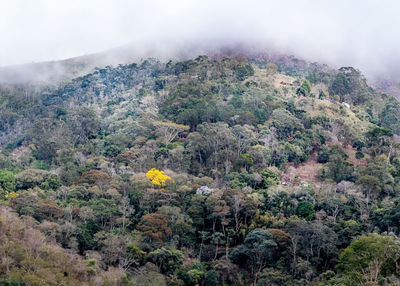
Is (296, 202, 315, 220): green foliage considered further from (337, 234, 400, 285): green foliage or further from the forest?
(337, 234, 400, 285): green foliage

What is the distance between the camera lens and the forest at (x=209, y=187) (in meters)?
26.9

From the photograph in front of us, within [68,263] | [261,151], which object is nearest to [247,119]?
[261,151]

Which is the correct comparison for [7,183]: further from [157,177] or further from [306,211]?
[306,211]

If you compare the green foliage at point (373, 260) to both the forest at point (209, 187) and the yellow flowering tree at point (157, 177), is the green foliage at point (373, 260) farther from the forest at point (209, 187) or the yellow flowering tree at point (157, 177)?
the yellow flowering tree at point (157, 177)

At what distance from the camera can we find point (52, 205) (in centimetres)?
3161

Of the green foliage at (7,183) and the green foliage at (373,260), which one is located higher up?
the green foliage at (7,183)

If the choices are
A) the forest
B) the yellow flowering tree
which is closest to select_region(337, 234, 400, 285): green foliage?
the forest

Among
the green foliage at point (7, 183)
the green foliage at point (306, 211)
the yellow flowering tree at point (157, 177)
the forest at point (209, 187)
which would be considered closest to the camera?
the forest at point (209, 187)

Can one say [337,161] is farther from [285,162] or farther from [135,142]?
[135,142]

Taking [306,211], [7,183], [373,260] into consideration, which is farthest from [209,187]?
[7,183]

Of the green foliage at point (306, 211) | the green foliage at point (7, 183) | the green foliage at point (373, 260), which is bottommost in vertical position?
the green foliage at point (306, 211)

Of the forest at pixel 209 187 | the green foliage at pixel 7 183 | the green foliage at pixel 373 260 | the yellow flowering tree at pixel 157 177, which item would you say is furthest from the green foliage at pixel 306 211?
the green foliage at pixel 7 183

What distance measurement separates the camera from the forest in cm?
2688

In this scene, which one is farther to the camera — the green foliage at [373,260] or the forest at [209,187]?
the forest at [209,187]
